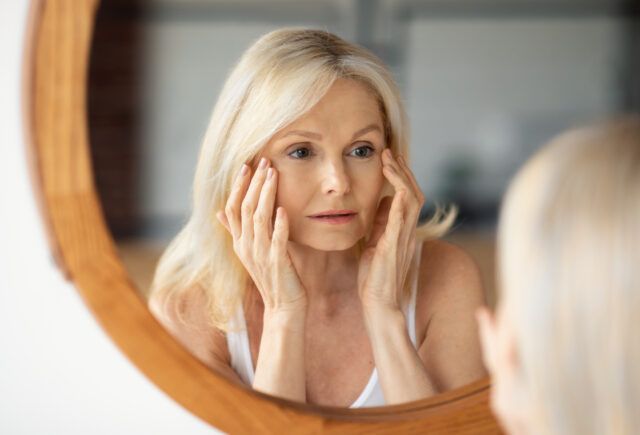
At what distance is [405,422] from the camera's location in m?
0.45

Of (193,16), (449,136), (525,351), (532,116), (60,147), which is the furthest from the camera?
(532,116)

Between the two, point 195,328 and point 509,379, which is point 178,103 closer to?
point 195,328

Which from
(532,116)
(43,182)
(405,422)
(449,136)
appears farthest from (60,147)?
(532,116)

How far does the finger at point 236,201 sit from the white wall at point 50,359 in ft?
0.36

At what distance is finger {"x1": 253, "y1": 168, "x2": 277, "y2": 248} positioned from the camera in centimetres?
45

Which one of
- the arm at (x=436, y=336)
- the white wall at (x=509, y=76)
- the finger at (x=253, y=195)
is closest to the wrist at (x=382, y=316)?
the arm at (x=436, y=336)

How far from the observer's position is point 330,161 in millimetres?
454

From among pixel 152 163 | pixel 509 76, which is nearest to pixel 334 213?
pixel 152 163

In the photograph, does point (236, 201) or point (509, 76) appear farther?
point (509, 76)

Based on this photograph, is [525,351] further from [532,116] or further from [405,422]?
[532,116]

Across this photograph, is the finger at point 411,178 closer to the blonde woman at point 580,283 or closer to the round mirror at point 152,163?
the round mirror at point 152,163

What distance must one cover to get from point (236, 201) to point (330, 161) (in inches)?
2.6

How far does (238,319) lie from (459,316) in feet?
0.51

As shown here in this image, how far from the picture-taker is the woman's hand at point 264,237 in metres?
0.45
